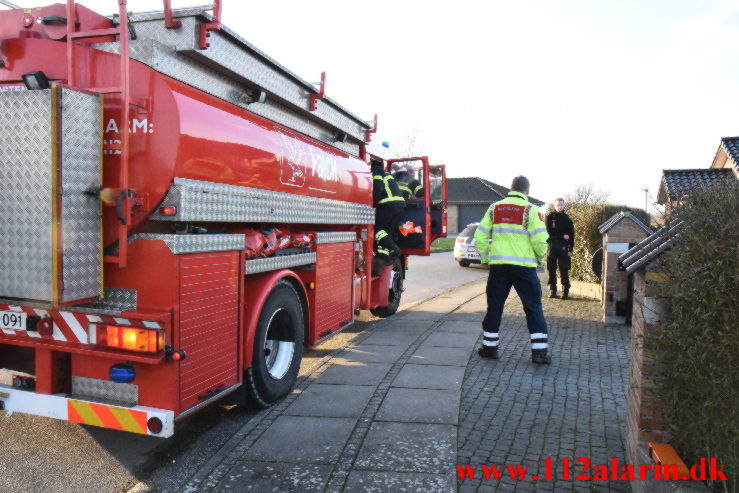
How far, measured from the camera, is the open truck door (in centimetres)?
886

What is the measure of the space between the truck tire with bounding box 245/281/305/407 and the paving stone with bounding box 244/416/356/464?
0.31m

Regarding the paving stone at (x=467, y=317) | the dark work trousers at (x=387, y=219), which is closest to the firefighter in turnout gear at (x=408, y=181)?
the dark work trousers at (x=387, y=219)

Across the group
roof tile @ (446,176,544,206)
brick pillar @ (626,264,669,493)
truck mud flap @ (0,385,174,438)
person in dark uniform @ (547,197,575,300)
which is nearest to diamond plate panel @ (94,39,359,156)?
truck mud flap @ (0,385,174,438)

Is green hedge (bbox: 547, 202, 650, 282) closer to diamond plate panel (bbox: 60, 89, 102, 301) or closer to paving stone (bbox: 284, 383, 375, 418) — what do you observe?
paving stone (bbox: 284, 383, 375, 418)

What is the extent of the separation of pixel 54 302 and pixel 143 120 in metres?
1.16

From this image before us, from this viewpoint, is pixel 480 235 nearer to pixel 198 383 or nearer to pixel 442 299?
pixel 198 383

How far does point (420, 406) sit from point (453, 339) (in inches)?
93.4

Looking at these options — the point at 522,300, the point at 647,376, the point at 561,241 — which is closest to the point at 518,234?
the point at 522,300

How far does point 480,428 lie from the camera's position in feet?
13.3

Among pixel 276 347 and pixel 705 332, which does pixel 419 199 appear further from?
pixel 705 332

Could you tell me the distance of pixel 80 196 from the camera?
3.31 meters

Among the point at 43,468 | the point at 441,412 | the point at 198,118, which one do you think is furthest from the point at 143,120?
the point at 441,412

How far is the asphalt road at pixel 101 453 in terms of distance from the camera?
341 centimetres

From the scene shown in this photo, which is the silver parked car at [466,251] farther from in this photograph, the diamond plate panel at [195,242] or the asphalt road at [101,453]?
the diamond plate panel at [195,242]
